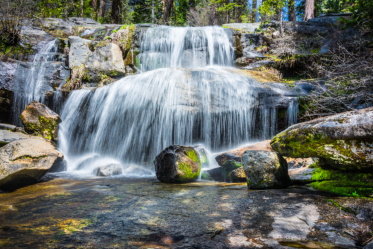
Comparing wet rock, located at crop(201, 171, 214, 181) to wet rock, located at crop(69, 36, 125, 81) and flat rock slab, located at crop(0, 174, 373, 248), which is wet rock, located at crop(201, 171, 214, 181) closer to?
flat rock slab, located at crop(0, 174, 373, 248)

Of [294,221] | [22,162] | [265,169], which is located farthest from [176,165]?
[22,162]

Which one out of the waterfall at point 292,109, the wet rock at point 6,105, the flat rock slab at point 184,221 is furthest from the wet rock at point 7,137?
the waterfall at point 292,109

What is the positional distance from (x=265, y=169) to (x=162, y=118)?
4.76 m

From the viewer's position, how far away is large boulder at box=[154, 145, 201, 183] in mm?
4312

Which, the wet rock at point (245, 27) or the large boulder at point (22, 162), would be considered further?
the wet rock at point (245, 27)

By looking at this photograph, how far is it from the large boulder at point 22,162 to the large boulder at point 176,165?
2542mm

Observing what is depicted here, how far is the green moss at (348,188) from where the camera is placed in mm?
2500

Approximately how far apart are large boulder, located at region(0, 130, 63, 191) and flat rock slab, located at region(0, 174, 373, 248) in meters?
0.82

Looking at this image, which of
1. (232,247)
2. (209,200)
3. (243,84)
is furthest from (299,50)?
(232,247)

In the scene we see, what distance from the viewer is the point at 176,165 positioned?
4.32 meters

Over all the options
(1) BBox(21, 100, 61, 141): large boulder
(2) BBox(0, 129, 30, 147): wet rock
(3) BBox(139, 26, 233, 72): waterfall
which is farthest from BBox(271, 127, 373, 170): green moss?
(3) BBox(139, 26, 233, 72): waterfall

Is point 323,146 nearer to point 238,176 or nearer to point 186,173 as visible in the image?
point 238,176

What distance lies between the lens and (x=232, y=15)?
96.6ft

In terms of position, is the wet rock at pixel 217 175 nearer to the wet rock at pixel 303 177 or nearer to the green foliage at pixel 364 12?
the wet rock at pixel 303 177
